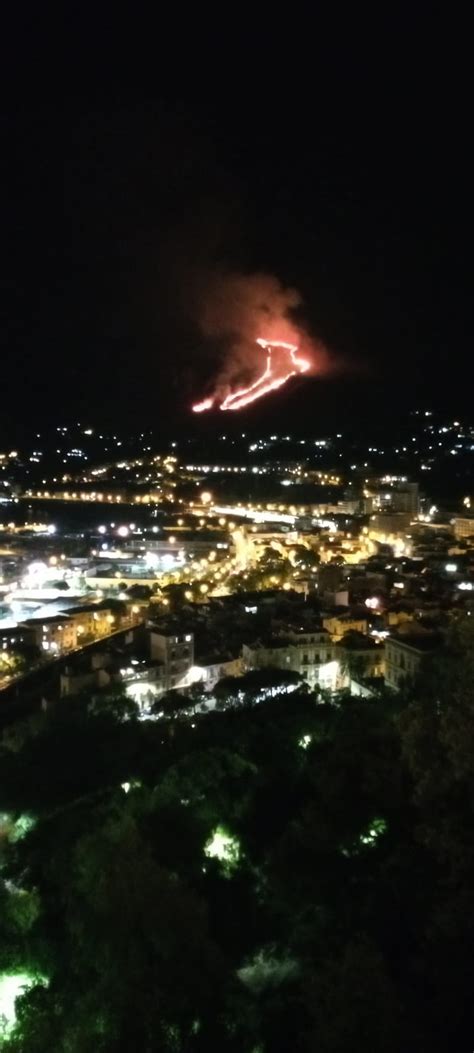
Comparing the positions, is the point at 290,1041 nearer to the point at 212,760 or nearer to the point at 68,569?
the point at 212,760

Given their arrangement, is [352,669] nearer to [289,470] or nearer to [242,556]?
[242,556]

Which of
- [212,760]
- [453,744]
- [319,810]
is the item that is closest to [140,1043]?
[319,810]

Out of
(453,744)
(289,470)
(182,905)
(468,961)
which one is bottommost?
(182,905)

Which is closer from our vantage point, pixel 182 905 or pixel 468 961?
pixel 468 961

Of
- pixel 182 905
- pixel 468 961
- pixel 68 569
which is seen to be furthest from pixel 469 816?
pixel 68 569

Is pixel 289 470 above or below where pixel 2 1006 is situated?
above

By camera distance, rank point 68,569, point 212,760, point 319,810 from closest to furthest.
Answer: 1. point 319,810
2. point 212,760
3. point 68,569

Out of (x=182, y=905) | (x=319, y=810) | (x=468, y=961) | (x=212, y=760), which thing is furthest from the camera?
(x=212, y=760)
